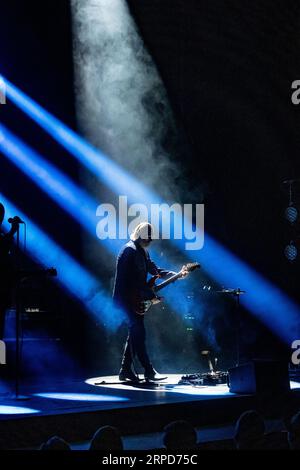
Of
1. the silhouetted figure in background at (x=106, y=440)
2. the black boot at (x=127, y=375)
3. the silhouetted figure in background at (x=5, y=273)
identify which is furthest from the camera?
the black boot at (x=127, y=375)

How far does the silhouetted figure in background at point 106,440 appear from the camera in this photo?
3.11 metres

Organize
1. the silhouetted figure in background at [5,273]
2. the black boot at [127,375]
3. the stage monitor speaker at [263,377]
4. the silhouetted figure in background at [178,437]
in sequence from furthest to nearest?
the black boot at [127,375], the silhouetted figure in background at [5,273], the stage monitor speaker at [263,377], the silhouetted figure in background at [178,437]

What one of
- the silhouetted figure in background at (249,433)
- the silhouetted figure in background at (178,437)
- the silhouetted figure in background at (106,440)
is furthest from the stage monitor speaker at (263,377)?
the silhouetted figure in background at (106,440)

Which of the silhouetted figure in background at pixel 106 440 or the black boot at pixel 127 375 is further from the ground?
the silhouetted figure in background at pixel 106 440

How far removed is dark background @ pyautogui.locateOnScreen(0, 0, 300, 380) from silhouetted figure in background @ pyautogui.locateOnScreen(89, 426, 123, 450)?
640 centimetres

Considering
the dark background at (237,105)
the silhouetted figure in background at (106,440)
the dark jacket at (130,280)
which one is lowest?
the silhouetted figure in background at (106,440)

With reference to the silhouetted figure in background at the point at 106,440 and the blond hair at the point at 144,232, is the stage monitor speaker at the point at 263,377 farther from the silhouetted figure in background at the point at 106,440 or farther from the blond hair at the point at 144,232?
the silhouetted figure in background at the point at 106,440

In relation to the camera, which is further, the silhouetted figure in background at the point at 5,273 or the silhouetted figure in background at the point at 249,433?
the silhouetted figure in background at the point at 5,273

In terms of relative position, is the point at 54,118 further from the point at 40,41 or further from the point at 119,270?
the point at 119,270

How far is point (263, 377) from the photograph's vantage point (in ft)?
16.4

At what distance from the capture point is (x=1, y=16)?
879cm

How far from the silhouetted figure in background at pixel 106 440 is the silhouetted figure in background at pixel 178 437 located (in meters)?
0.29

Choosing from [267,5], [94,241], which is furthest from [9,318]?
[267,5]

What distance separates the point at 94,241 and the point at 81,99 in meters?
2.24
